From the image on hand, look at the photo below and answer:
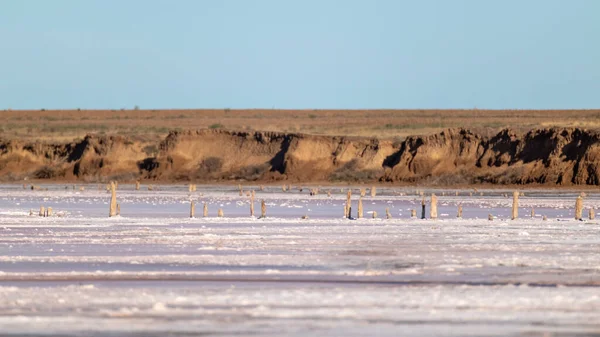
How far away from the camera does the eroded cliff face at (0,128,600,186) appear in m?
72.7

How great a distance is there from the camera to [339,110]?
484ft

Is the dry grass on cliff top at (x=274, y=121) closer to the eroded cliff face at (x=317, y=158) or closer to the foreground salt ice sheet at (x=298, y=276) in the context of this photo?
the eroded cliff face at (x=317, y=158)

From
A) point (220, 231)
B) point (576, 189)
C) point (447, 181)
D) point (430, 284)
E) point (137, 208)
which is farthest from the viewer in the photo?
point (447, 181)

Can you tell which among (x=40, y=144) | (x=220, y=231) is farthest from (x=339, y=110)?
(x=220, y=231)

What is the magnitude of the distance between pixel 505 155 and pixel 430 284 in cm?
5735

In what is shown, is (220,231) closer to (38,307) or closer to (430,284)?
(430,284)

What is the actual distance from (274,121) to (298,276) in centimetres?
10809

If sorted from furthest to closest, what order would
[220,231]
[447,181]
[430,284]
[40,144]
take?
[40,144], [447,181], [220,231], [430,284]

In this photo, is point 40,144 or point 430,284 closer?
point 430,284

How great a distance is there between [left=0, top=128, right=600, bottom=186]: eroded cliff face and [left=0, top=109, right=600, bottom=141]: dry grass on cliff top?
17.7 feet

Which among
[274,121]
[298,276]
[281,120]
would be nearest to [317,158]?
[274,121]

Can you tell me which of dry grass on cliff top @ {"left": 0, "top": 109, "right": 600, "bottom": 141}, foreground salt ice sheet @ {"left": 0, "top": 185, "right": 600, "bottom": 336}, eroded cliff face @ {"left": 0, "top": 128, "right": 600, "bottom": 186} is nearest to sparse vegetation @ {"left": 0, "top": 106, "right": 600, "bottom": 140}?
dry grass on cliff top @ {"left": 0, "top": 109, "right": 600, "bottom": 141}

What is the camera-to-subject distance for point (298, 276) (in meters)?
21.3

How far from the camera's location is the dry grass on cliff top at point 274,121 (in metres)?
110
